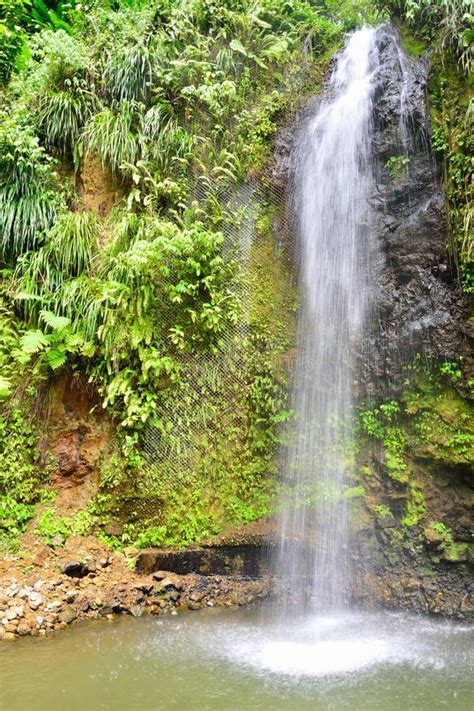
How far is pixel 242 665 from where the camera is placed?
3.82 metres

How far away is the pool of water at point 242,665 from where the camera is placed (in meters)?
3.26

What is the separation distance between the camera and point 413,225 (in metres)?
6.02

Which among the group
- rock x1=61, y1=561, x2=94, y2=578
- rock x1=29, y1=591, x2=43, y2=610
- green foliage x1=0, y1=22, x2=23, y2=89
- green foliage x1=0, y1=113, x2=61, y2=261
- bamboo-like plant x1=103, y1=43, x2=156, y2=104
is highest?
green foliage x1=0, y1=22, x2=23, y2=89

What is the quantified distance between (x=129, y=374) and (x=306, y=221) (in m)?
3.03

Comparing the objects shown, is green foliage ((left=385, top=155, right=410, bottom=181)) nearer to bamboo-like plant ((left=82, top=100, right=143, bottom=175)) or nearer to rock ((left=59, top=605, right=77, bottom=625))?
bamboo-like plant ((left=82, top=100, right=143, bottom=175))

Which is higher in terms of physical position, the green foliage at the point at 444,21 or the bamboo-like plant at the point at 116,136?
the green foliage at the point at 444,21

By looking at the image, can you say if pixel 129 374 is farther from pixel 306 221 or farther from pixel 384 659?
pixel 384 659

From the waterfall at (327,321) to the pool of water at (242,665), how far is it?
746 millimetres

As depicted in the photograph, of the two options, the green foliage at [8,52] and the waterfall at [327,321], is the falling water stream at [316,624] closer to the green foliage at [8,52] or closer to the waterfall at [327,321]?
the waterfall at [327,321]

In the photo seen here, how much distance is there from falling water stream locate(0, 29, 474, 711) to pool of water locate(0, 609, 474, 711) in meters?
0.01

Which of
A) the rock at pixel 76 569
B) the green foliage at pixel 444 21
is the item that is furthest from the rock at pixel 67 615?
the green foliage at pixel 444 21

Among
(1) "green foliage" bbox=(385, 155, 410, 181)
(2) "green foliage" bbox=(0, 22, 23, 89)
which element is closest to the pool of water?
(1) "green foliage" bbox=(385, 155, 410, 181)

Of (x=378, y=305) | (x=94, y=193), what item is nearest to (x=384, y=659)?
(x=378, y=305)

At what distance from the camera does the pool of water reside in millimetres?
3260
